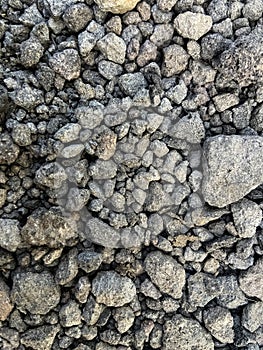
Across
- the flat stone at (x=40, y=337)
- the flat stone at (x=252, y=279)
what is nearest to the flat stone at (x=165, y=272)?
the flat stone at (x=252, y=279)

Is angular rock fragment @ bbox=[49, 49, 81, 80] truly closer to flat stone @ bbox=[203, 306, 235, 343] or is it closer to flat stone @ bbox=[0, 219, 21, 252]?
flat stone @ bbox=[0, 219, 21, 252]

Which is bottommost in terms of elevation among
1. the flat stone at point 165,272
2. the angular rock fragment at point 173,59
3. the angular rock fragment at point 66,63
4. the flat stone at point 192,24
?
the flat stone at point 165,272

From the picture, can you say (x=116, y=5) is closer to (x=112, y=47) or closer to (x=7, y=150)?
(x=112, y=47)

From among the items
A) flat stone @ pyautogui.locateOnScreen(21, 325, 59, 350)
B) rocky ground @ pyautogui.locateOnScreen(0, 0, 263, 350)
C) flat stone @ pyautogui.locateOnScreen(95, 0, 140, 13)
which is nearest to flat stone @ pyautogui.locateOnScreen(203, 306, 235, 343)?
rocky ground @ pyautogui.locateOnScreen(0, 0, 263, 350)

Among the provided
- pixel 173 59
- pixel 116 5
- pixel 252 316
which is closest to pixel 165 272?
pixel 252 316

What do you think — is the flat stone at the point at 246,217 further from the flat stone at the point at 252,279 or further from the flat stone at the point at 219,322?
the flat stone at the point at 219,322
